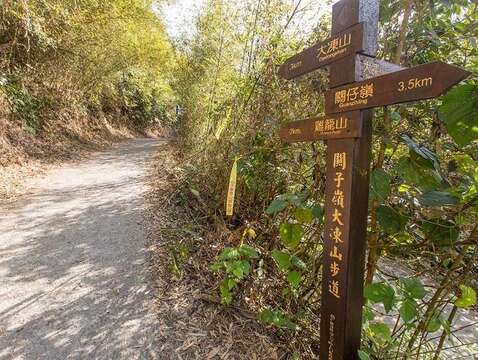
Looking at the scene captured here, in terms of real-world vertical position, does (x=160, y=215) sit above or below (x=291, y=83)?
below

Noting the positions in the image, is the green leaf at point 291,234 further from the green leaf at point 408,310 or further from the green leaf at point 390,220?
the green leaf at point 408,310

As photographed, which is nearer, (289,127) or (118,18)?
(289,127)

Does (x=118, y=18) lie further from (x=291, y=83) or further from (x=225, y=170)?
(x=291, y=83)

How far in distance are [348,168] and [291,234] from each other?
1.79 feet

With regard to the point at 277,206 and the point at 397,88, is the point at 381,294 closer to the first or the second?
the point at 277,206

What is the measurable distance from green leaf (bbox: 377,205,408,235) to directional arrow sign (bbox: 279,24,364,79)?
28.1 inches

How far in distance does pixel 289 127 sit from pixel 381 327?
1101mm

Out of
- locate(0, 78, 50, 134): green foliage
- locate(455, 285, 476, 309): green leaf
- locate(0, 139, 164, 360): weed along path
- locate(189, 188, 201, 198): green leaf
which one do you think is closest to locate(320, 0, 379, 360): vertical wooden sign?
locate(455, 285, 476, 309): green leaf

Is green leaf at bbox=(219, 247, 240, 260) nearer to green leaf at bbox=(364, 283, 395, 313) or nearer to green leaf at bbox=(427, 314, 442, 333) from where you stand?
green leaf at bbox=(364, 283, 395, 313)

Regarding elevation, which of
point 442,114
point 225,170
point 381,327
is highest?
point 442,114

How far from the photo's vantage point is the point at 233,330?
6.79 feet

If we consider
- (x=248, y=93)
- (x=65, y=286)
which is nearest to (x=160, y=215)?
(x=65, y=286)

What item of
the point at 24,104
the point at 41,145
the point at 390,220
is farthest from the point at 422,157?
the point at 24,104

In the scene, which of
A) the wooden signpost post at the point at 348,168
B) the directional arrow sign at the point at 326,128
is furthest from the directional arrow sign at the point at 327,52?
the directional arrow sign at the point at 326,128
